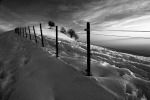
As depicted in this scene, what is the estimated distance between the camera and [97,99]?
2562 mm

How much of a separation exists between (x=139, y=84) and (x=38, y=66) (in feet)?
12.8

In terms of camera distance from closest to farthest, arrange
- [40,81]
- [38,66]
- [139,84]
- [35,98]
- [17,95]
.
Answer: [35,98] < [17,95] < [40,81] < [139,84] < [38,66]

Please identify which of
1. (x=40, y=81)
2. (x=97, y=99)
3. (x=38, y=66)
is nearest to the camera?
(x=97, y=99)

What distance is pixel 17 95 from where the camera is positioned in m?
2.97

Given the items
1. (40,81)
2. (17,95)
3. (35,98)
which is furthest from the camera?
(40,81)

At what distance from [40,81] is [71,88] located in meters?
1.14

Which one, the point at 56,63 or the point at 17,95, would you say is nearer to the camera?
the point at 17,95

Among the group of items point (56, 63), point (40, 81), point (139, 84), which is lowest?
point (139, 84)

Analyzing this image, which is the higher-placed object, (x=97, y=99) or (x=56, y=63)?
(x=56, y=63)

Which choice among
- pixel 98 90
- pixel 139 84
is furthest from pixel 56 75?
pixel 139 84

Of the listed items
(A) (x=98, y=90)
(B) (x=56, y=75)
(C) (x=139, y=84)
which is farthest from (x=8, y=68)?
(C) (x=139, y=84)

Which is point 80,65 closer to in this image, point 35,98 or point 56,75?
point 56,75

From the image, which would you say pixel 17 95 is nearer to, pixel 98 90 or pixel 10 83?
pixel 10 83

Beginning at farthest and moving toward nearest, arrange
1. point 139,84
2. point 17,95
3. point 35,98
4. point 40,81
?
point 139,84
point 40,81
point 17,95
point 35,98
